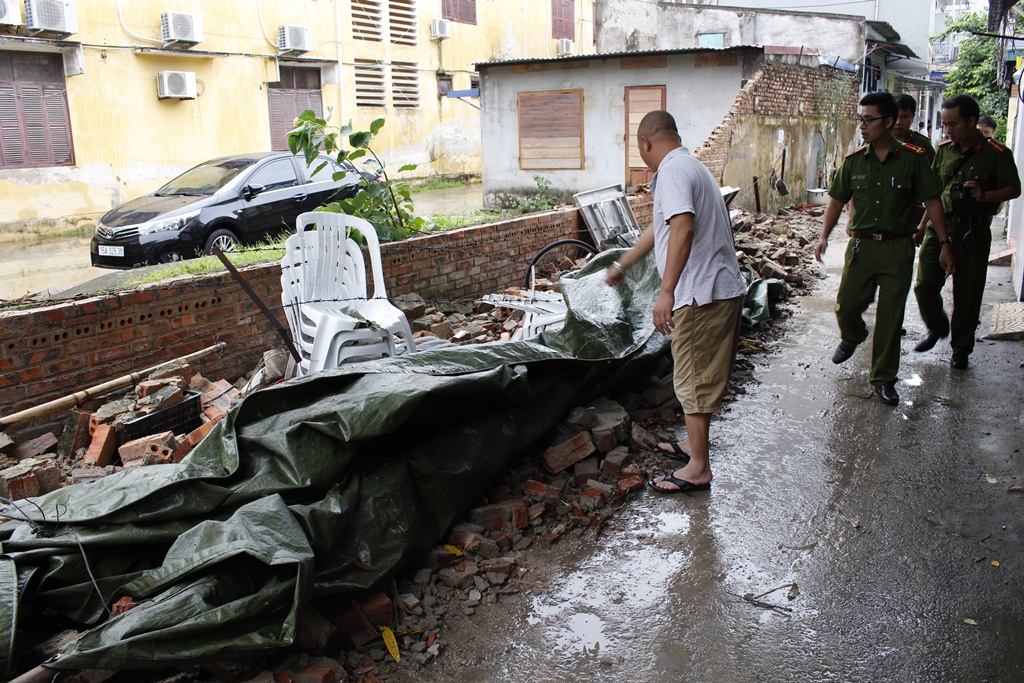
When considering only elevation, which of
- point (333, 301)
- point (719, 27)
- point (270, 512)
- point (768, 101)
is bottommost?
point (270, 512)

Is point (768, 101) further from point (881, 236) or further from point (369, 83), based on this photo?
point (881, 236)

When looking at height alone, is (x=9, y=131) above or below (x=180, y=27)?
below

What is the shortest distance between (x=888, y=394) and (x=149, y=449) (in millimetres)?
4337

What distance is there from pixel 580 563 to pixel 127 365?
10.8 feet

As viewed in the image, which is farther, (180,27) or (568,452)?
(180,27)

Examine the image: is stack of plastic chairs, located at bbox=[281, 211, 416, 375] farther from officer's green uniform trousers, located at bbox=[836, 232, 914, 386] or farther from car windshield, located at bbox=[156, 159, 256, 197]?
car windshield, located at bbox=[156, 159, 256, 197]

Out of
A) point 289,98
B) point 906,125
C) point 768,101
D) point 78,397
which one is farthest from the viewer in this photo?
point 289,98

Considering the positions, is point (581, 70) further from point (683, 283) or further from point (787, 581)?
point (787, 581)

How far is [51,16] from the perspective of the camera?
1405cm

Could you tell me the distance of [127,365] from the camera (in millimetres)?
5059

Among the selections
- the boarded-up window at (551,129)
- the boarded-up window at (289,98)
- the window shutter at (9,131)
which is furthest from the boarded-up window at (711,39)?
the window shutter at (9,131)

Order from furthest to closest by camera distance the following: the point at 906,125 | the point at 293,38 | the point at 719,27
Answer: the point at 719,27, the point at 293,38, the point at 906,125

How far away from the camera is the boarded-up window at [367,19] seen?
797 inches

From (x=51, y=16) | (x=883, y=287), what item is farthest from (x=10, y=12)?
(x=883, y=287)
